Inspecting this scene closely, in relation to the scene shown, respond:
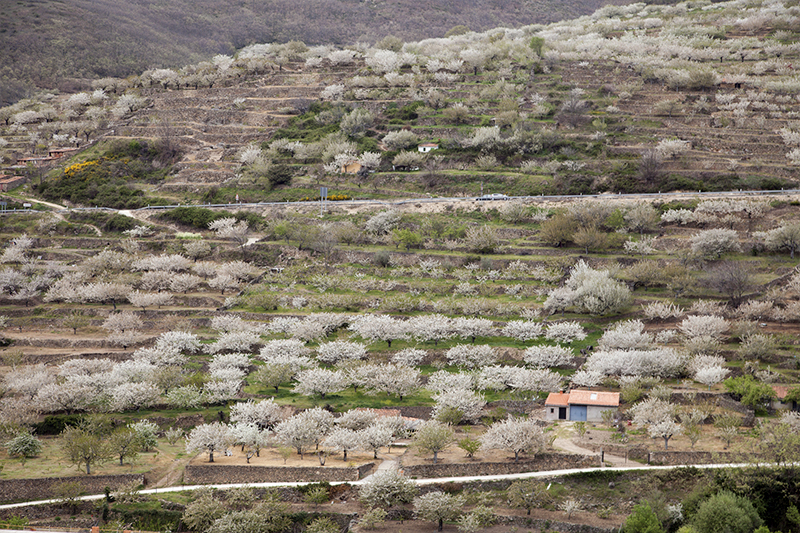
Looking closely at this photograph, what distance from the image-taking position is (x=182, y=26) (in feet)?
571

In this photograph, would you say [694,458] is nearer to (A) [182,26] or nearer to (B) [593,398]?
(B) [593,398]

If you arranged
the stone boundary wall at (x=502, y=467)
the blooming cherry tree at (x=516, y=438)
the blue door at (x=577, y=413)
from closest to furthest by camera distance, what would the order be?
the stone boundary wall at (x=502, y=467), the blooming cherry tree at (x=516, y=438), the blue door at (x=577, y=413)

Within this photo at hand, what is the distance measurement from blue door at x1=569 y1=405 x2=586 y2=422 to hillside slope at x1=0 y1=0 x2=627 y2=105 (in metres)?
110

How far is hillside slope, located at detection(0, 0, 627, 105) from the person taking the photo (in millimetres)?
132500

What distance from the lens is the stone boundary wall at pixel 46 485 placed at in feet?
118

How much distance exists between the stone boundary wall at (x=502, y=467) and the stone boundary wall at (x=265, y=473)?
267cm

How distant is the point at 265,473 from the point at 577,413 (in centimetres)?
1601

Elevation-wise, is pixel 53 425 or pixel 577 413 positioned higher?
pixel 53 425

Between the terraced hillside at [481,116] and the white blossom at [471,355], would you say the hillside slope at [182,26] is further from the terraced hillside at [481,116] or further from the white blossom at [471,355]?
the white blossom at [471,355]

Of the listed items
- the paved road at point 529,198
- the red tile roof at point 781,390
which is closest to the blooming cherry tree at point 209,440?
the red tile roof at point 781,390

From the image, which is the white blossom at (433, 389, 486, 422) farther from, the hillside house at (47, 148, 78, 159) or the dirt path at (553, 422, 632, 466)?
the hillside house at (47, 148, 78, 159)

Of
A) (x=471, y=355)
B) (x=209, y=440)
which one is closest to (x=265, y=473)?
(x=209, y=440)

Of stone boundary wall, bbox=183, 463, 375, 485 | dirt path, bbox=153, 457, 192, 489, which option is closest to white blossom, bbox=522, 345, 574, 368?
stone boundary wall, bbox=183, 463, 375, 485

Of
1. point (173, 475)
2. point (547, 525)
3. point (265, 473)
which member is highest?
point (265, 473)
